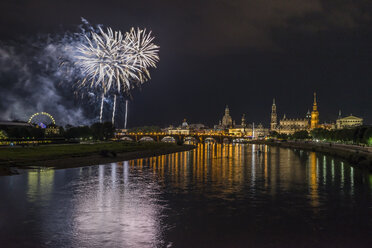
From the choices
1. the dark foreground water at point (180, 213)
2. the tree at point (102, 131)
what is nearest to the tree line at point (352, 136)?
the dark foreground water at point (180, 213)

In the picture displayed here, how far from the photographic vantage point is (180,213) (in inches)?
810

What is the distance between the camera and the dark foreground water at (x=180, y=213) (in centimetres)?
1567

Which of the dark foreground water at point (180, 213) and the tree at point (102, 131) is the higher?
the tree at point (102, 131)

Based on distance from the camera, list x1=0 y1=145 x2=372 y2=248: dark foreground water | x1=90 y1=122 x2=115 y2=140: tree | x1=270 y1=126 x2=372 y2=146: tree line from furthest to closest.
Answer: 1. x1=90 y1=122 x2=115 y2=140: tree
2. x1=270 y1=126 x2=372 y2=146: tree line
3. x1=0 y1=145 x2=372 y2=248: dark foreground water

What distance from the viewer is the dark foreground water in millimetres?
15672

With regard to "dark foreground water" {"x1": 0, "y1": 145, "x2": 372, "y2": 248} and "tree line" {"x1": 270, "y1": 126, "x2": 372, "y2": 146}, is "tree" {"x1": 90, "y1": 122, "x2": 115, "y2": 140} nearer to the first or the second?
"tree line" {"x1": 270, "y1": 126, "x2": 372, "y2": 146}

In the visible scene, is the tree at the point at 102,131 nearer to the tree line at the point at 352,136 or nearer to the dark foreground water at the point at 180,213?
the tree line at the point at 352,136

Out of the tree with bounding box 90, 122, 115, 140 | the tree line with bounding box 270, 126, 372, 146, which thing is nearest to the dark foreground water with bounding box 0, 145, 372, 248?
the tree line with bounding box 270, 126, 372, 146

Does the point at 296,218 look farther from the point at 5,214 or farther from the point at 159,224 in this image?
the point at 5,214

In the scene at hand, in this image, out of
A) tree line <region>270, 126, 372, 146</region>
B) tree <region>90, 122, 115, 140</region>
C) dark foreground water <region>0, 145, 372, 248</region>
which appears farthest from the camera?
tree <region>90, 122, 115, 140</region>

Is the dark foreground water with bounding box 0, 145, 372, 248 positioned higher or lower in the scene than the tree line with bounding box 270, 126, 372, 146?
lower

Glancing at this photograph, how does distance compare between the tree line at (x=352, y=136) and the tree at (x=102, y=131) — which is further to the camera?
the tree at (x=102, y=131)

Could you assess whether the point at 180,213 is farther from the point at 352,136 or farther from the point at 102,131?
the point at 102,131

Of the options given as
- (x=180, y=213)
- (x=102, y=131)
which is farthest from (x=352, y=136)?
(x=180, y=213)
